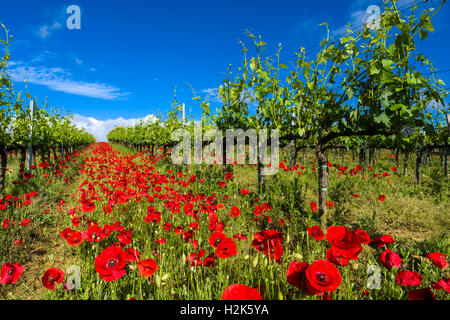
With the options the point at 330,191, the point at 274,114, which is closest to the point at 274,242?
the point at 274,114

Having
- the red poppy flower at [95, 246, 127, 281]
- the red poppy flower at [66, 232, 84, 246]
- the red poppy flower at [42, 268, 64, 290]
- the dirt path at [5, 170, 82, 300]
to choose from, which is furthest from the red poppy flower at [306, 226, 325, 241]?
the dirt path at [5, 170, 82, 300]

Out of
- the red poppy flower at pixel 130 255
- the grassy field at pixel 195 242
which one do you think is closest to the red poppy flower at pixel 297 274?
the grassy field at pixel 195 242

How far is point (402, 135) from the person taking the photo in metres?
2.79

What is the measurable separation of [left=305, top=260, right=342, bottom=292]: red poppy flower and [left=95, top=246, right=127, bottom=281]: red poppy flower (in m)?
0.97

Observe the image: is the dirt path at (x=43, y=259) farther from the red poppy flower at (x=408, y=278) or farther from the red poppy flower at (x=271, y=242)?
the red poppy flower at (x=408, y=278)

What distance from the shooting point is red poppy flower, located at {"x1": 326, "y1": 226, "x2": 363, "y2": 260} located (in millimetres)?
941

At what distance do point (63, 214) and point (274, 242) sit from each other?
448 centimetres

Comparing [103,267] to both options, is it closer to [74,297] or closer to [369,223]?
[74,297]

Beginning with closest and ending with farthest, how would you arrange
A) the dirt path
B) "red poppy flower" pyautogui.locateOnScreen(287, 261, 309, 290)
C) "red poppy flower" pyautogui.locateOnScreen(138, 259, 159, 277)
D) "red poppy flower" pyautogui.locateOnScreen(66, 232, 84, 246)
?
"red poppy flower" pyautogui.locateOnScreen(287, 261, 309, 290) → "red poppy flower" pyautogui.locateOnScreen(138, 259, 159, 277) → "red poppy flower" pyautogui.locateOnScreen(66, 232, 84, 246) → the dirt path

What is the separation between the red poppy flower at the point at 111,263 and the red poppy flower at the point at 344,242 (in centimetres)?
110

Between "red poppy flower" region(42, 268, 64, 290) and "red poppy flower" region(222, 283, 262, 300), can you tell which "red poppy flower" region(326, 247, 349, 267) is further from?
"red poppy flower" region(42, 268, 64, 290)

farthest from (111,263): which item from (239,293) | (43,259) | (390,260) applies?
(43,259)

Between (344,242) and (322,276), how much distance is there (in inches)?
8.9

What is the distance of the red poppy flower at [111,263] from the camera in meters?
1.14
